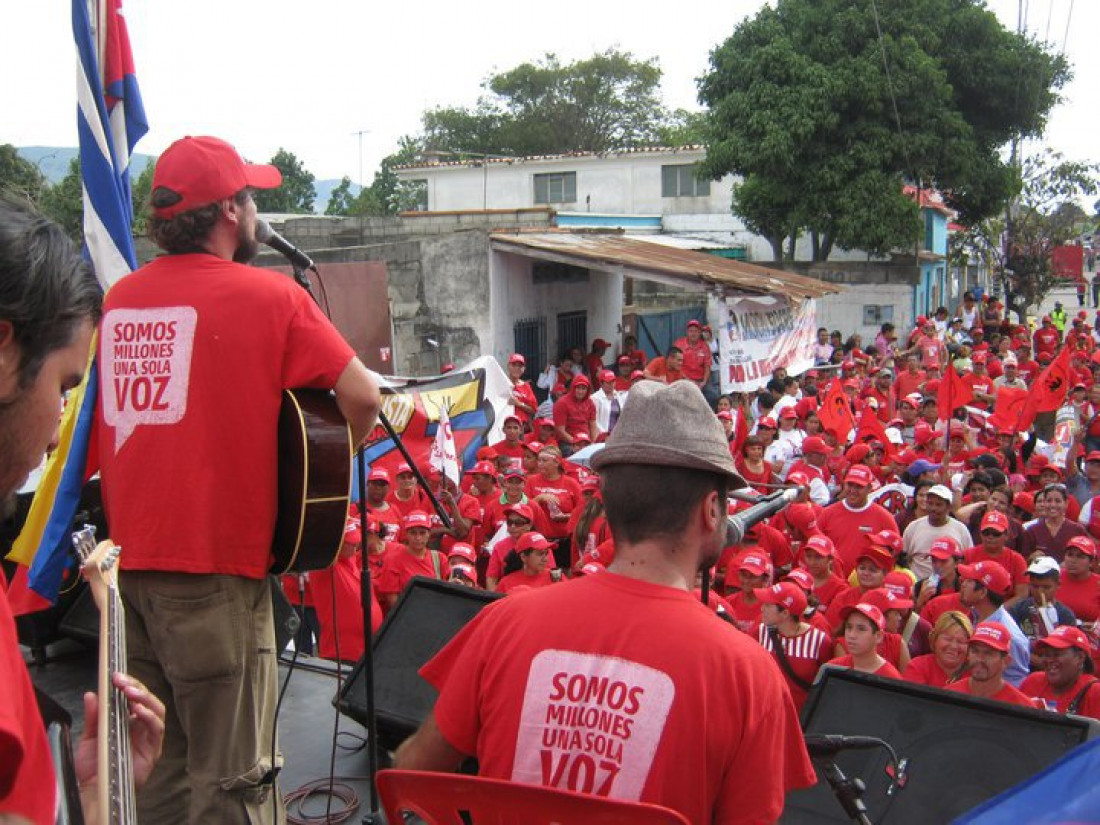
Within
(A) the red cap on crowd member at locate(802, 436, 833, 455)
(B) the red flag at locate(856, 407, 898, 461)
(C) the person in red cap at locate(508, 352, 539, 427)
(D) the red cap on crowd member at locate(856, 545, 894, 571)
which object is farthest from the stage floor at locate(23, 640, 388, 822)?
(B) the red flag at locate(856, 407, 898, 461)

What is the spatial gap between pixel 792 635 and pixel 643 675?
182 inches

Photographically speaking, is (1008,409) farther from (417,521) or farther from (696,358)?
(417,521)

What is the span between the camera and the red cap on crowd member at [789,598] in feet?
20.0

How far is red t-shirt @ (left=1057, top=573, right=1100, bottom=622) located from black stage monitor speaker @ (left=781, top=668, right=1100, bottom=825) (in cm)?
363

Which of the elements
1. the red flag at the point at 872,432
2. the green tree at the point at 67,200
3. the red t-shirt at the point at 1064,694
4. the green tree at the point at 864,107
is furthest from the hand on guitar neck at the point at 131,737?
the green tree at the point at 67,200

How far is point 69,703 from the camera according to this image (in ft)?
15.1

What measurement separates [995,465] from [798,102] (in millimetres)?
13342

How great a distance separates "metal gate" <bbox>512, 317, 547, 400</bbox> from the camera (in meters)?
16.6

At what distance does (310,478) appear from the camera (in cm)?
268

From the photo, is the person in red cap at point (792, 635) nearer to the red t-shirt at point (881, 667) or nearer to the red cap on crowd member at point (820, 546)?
the red t-shirt at point (881, 667)

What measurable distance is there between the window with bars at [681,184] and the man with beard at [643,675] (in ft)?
97.4

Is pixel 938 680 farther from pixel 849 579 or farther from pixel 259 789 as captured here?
pixel 259 789

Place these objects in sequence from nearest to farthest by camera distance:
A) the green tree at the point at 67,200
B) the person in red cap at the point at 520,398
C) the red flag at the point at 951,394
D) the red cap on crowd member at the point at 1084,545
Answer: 1. the red cap on crowd member at the point at 1084,545
2. the red flag at the point at 951,394
3. the person in red cap at the point at 520,398
4. the green tree at the point at 67,200

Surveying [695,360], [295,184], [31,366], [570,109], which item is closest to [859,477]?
[695,360]
